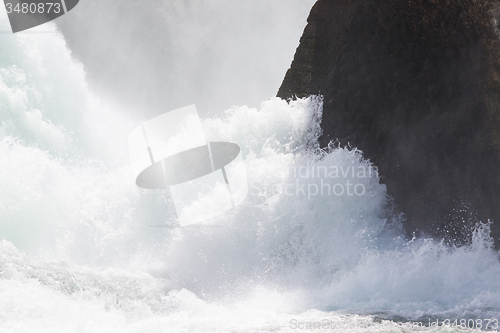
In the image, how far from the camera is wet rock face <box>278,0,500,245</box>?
17.8ft

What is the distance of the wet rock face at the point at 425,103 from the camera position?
213 inches

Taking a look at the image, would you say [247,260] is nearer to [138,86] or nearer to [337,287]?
[337,287]

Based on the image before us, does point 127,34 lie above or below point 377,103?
above

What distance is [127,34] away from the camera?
26516 millimetres

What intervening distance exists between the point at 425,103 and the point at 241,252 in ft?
13.1

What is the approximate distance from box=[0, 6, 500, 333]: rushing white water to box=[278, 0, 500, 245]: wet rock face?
1.31 ft

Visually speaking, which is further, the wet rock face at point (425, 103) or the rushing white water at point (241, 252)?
the wet rock face at point (425, 103)

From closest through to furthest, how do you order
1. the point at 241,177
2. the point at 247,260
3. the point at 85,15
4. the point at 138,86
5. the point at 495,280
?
the point at 495,280, the point at 247,260, the point at 241,177, the point at 85,15, the point at 138,86

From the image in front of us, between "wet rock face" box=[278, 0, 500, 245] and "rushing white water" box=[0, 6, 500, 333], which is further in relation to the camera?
"wet rock face" box=[278, 0, 500, 245]

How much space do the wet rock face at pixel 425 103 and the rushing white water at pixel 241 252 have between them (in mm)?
398

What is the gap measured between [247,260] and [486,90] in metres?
4.56

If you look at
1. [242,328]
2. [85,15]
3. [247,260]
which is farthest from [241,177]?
[85,15]

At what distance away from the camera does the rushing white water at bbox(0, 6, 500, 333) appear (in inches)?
179

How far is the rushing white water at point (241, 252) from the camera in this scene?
179 inches
